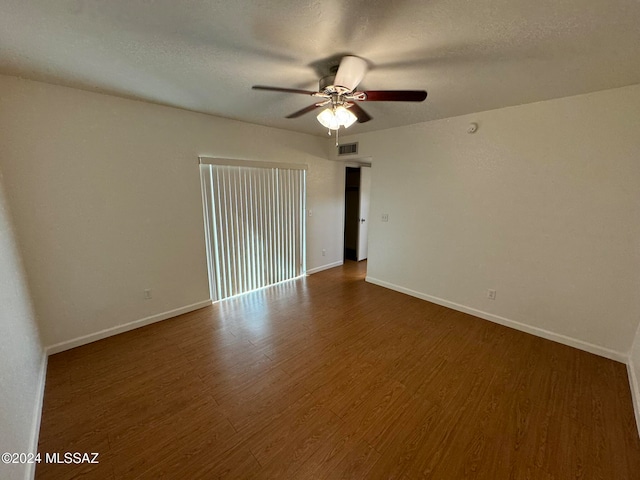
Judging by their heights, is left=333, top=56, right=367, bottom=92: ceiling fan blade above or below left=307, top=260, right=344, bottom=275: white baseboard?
above

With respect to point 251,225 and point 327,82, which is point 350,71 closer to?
point 327,82

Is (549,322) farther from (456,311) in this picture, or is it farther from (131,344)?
(131,344)

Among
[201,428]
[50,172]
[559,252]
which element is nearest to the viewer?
[201,428]

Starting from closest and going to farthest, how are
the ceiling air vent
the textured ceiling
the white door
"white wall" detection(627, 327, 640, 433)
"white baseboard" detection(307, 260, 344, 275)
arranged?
the textured ceiling → "white wall" detection(627, 327, 640, 433) → the ceiling air vent → "white baseboard" detection(307, 260, 344, 275) → the white door

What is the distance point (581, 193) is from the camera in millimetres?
2328

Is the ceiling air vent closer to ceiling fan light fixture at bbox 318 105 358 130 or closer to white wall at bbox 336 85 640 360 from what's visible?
white wall at bbox 336 85 640 360

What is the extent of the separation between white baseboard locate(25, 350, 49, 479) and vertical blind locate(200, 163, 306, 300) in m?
1.61

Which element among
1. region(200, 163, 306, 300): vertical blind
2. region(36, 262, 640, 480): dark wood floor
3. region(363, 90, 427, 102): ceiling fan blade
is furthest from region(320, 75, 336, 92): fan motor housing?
region(36, 262, 640, 480): dark wood floor

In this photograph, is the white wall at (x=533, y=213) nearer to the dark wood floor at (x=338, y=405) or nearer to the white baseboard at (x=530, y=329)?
the white baseboard at (x=530, y=329)

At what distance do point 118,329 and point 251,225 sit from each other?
1912 mm

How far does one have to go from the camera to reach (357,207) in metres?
5.36

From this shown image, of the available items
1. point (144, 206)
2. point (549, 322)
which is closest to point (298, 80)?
point (144, 206)

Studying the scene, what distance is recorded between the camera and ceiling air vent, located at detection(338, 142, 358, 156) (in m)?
4.06

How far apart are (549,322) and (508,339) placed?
458mm
